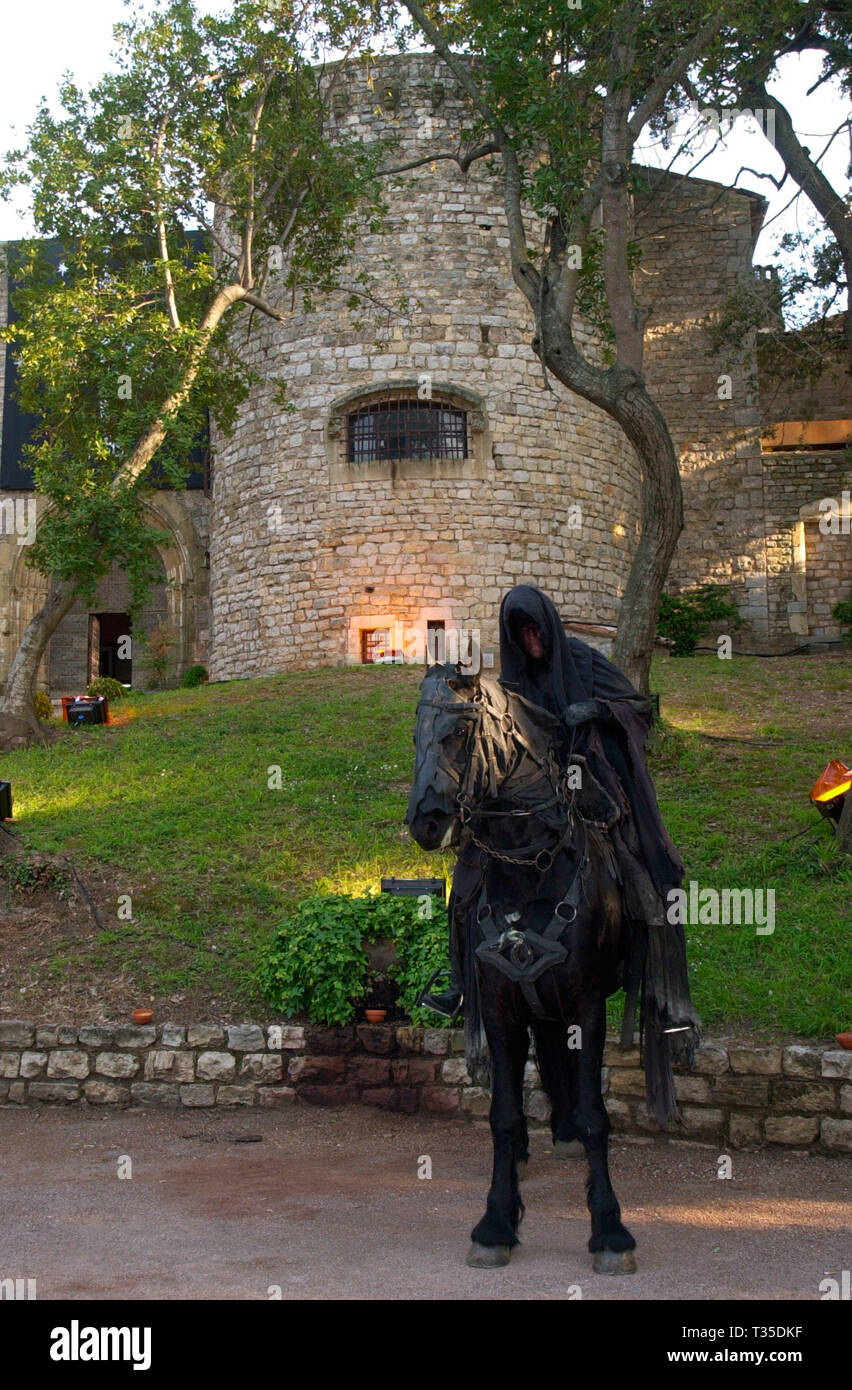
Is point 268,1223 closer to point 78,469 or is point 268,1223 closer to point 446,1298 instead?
point 446,1298

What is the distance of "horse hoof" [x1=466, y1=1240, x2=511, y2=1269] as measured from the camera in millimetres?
4543

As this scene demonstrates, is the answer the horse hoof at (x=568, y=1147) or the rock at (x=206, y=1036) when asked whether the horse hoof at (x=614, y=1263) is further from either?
the rock at (x=206, y=1036)

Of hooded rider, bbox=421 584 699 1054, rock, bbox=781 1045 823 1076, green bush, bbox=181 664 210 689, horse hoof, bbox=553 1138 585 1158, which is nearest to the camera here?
hooded rider, bbox=421 584 699 1054

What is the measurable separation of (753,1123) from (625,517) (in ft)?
53.2

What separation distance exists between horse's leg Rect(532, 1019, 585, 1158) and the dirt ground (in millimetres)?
291

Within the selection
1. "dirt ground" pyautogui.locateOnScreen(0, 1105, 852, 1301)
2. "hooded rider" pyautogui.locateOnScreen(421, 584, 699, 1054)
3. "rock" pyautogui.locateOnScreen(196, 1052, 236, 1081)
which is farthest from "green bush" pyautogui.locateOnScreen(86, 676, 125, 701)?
"hooded rider" pyautogui.locateOnScreen(421, 584, 699, 1054)

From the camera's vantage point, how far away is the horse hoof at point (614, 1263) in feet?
14.7

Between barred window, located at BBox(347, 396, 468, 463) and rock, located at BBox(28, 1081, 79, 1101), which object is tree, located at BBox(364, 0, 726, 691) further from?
barred window, located at BBox(347, 396, 468, 463)

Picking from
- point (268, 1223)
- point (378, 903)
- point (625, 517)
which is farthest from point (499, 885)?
point (625, 517)

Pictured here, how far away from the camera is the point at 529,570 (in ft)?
65.4

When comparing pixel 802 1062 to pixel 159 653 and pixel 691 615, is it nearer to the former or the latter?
pixel 691 615

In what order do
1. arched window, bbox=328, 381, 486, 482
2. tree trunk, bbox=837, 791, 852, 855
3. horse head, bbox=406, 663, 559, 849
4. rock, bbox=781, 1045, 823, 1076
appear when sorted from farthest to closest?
arched window, bbox=328, 381, 486, 482 < tree trunk, bbox=837, 791, 852, 855 < rock, bbox=781, 1045, 823, 1076 < horse head, bbox=406, 663, 559, 849

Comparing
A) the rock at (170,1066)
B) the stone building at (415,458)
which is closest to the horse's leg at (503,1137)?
the rock at (170,1066)

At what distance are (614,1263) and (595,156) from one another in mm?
11752
